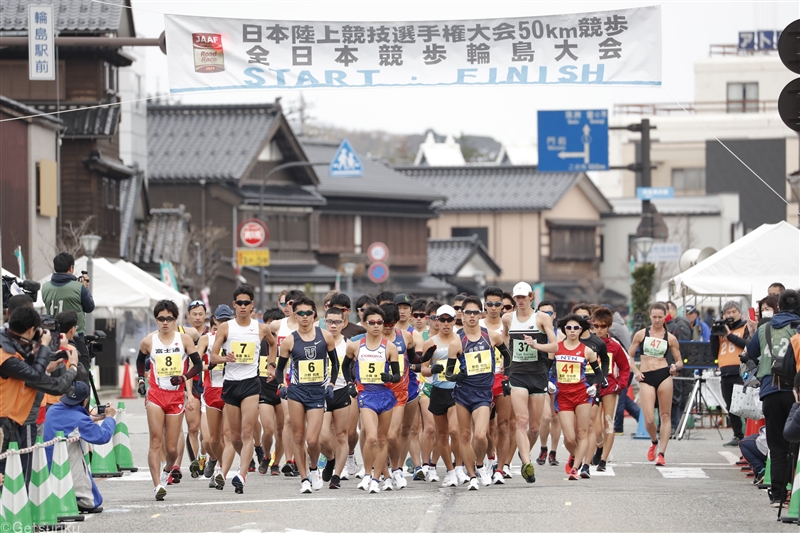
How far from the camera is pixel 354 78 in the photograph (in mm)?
17234

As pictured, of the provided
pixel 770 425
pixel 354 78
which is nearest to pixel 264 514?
pixel 770 425

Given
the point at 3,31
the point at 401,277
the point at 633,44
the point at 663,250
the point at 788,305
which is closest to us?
the point at 788,305

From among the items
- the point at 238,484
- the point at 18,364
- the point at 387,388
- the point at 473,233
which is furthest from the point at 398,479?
the point at 473,233

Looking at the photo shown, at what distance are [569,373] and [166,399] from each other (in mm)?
4526

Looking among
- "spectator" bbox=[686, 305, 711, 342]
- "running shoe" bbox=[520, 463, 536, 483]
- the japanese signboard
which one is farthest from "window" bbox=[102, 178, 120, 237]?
"running shoe" bbox=[520, 463, 536, 483]

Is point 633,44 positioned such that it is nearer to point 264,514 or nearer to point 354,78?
point 354,78

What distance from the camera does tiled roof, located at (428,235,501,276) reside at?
2495 inches

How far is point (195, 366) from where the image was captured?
44.3ft

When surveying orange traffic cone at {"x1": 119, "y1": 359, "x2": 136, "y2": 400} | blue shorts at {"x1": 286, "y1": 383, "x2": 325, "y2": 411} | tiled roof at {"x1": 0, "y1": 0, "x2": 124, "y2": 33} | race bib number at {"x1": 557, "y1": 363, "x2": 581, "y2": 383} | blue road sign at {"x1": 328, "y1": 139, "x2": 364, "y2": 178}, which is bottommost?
orange traffic cone at {"x1": 119, "y1": 359, "x2": 136, "y2": 400}

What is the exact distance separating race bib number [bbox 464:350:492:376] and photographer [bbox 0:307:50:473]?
4.96 metres

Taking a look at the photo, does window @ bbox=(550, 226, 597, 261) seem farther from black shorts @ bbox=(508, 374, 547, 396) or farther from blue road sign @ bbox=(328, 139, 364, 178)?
black shorts @ bbox=(508, 374, 547, 396)

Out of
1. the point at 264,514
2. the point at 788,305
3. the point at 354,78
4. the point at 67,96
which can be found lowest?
the point at 264,514

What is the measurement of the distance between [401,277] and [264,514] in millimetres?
49428

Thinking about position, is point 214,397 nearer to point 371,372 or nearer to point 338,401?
point 338,401
